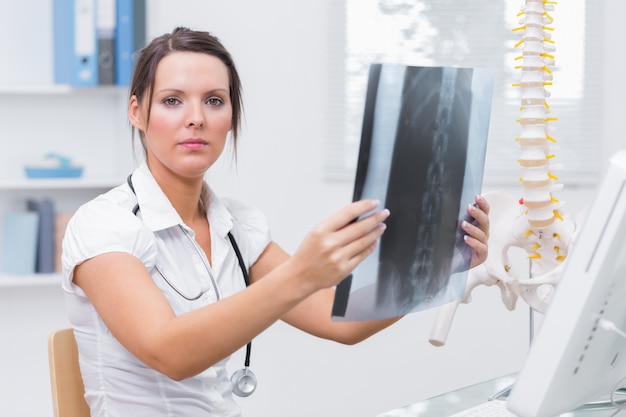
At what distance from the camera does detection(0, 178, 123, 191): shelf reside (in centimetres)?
273

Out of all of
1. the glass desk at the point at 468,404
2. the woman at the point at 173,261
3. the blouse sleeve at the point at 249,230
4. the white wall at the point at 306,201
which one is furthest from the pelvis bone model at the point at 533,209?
the white wall at the point at 306,201

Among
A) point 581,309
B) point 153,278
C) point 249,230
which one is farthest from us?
point 249,230

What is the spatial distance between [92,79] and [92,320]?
153 centimetres

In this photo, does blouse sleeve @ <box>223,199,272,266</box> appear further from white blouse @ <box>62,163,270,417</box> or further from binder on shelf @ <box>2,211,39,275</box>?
Answer: binder on shelf @ <box>2,211,39,275</box>

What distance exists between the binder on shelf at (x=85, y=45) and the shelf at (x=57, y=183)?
1.05ft

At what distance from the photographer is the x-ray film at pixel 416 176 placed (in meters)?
1.01

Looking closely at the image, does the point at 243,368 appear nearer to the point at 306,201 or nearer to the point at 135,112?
the point at 135,112

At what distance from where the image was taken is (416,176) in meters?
1.07

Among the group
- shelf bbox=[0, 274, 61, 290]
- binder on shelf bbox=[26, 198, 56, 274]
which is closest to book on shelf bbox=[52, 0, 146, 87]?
binder on shelf bbox=[26, 198, 56, 274]

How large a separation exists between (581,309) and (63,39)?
2.37 metres

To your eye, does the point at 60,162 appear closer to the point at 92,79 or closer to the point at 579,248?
the point at 92,79

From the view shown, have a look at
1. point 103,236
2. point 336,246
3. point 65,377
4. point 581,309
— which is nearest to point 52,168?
Result: point 65,377

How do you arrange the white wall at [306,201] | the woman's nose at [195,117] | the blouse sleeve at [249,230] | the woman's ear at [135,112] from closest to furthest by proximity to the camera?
1. the woman's nose at [195,117]
2. the woman's ear at [135,112]
3. the blouse sleeve at [249,230]
4. the white wall at [306,201]

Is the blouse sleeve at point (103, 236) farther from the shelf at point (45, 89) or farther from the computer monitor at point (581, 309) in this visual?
the shelf at point (45, 89)
